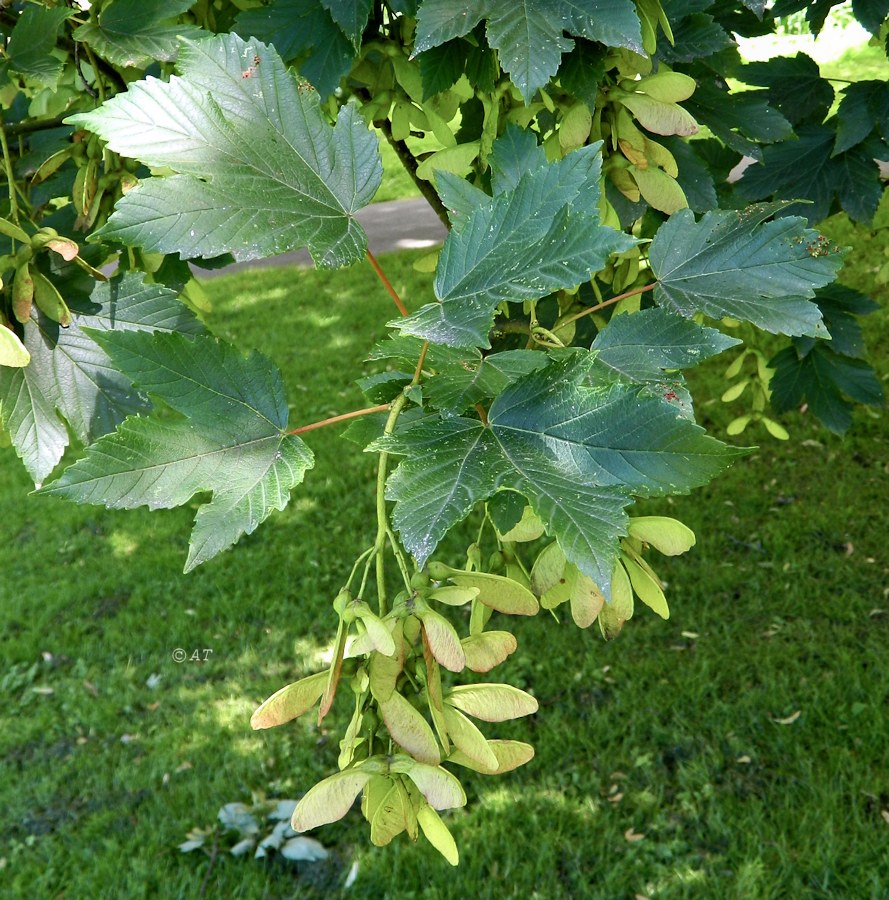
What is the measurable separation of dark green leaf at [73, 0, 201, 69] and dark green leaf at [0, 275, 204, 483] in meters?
0.33

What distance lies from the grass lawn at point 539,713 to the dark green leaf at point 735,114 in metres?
1.95

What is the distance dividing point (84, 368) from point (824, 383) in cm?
237

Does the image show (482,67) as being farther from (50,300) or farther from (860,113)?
(860,113)

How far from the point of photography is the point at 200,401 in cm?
89

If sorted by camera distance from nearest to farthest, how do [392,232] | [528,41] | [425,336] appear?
[425,336], [528,41], [392,232]

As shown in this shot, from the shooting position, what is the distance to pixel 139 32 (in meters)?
1.34

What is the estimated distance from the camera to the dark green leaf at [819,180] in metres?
2.45

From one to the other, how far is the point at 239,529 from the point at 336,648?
131 mm

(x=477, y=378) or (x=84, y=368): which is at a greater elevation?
(x=477, y=378)

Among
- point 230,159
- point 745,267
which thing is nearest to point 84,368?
point 230,159

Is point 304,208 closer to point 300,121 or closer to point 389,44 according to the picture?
point 300,121

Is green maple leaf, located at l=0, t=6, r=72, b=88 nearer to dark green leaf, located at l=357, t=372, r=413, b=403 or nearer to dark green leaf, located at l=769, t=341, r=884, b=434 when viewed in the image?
dark green leaf, located at l=357, t=372, r=413, b=403

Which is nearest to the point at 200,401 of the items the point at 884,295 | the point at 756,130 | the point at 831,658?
the point at 756,130

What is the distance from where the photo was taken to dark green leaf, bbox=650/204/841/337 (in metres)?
1.03
